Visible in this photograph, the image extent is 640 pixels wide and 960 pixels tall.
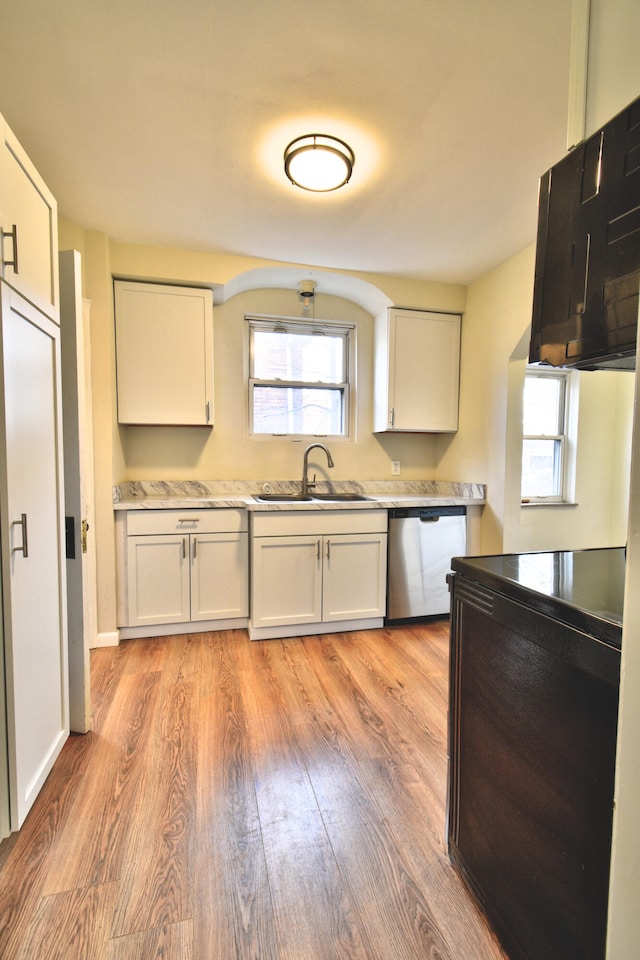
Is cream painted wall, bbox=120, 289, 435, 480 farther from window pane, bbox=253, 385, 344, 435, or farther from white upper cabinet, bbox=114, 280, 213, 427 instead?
white upper cabinet, bbox=114, 280, 213, 427

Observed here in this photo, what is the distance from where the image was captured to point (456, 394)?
3.34 m

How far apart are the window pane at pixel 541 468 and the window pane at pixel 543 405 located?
0.13 meters

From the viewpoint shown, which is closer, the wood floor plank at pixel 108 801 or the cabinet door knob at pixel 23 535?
the wood floor plank at pixel 108 801

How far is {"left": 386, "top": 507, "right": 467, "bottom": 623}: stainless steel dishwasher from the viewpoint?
9.54 ft

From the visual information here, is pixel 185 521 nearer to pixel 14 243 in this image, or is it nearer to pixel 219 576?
pixel 219 576

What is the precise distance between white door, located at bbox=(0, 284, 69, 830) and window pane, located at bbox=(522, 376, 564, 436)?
3882 millimetres

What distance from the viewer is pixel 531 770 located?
0.86 metres

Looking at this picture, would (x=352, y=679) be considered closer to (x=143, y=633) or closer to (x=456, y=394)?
(x=143, y=633)

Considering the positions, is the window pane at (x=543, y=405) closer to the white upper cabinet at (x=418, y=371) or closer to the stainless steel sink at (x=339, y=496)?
the white upper cabinet at (x=418, y=371)

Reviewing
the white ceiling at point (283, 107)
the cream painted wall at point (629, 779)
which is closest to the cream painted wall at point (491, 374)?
the white ceiling at point (283, 107)

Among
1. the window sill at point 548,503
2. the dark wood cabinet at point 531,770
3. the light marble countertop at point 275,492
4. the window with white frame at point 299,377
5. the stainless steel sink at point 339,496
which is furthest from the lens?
the window sill at point 548,503

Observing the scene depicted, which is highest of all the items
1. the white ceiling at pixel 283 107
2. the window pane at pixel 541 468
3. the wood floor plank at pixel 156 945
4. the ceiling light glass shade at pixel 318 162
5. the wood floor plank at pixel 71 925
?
the white ceiling at pixel 283 107

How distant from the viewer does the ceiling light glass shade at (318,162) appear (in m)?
1.74

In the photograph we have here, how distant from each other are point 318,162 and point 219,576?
92.3 inches
